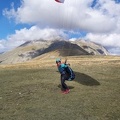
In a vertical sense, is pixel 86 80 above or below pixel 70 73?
below

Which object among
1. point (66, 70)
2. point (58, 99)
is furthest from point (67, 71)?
point (58, 99)

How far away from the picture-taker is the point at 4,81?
3412 centimetres

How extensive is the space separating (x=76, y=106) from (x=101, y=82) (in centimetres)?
1021

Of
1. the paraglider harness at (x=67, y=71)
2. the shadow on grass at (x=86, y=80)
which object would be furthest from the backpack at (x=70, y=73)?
the shadow on grass at (x=86, y=80)

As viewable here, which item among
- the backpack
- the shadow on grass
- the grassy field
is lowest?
the grassy field

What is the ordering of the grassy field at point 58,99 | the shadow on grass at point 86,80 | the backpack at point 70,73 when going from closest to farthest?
the grassy field at point 58,99 → the backpack at point 70,73 → the shadow on grass at point 86,80

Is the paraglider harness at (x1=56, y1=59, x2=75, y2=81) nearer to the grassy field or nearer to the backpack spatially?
the backpack

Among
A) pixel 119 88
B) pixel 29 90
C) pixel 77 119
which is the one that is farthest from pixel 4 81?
pixel 77 119

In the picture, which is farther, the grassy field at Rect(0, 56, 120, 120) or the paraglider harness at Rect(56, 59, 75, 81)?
the paraglider harness at Rect(56, 59, 75, 81)

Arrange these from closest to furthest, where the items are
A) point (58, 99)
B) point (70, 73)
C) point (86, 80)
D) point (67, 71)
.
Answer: point (58, 99) < point (70, 73) < point (67, 71) < point (86, 80)

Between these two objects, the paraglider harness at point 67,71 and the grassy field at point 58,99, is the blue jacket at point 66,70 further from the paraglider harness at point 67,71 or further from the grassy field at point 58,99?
the grassy field at point 58,99

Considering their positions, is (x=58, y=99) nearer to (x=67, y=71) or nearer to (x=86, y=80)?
(x=67, y=71)

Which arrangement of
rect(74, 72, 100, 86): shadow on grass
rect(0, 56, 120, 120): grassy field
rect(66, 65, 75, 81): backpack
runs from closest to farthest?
rect(0, 56, 120, 120): grassy field < rect(66, 65, 75, 81): backpack < rect(74, 72, 100, 86): shadow on grass

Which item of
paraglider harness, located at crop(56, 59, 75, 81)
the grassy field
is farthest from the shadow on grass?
paraglider harness, located at crop(56, 59, 75, 81)
